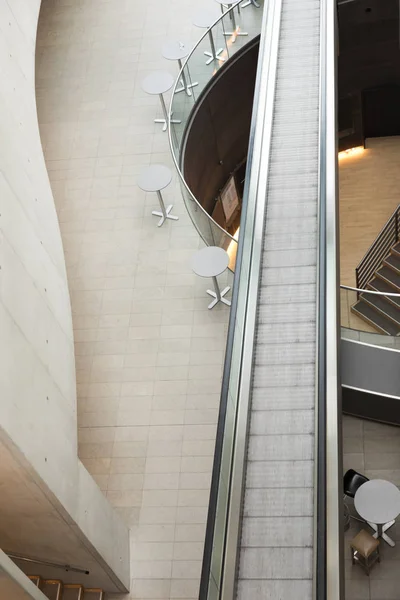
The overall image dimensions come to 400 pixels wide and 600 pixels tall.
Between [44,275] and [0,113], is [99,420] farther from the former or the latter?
[0,113]

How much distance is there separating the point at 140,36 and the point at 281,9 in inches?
169

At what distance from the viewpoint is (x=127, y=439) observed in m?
11.4

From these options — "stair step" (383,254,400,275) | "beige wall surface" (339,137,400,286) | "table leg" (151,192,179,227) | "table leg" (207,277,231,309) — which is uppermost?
"table leg" (151,192,179,227)

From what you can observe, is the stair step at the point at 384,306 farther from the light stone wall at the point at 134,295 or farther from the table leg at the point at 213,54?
the table leg at the point at 213,54

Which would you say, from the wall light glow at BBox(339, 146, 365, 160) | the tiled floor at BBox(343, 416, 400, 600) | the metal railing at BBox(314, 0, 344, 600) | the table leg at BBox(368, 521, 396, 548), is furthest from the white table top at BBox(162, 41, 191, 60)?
the table leg at BBox(368, 521, 396, 548)

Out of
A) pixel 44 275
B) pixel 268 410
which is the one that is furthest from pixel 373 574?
pixel 44 275

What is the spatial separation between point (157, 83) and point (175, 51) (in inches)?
46.5

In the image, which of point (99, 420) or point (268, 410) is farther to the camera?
point (99, 420)

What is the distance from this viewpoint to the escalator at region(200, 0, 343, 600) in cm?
803

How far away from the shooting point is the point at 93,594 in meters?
10.1

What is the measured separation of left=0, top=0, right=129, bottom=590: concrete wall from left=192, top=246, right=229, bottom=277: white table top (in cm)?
225

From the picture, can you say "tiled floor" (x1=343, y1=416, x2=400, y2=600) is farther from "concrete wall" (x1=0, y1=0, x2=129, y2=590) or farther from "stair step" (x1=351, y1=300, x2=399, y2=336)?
"concrete wall" (x1=0, y1=0, x2=129, y2=590)

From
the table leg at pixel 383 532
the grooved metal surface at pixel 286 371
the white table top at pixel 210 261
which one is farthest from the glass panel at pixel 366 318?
the table leg at pixel 383 532

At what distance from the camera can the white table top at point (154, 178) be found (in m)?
13.9
